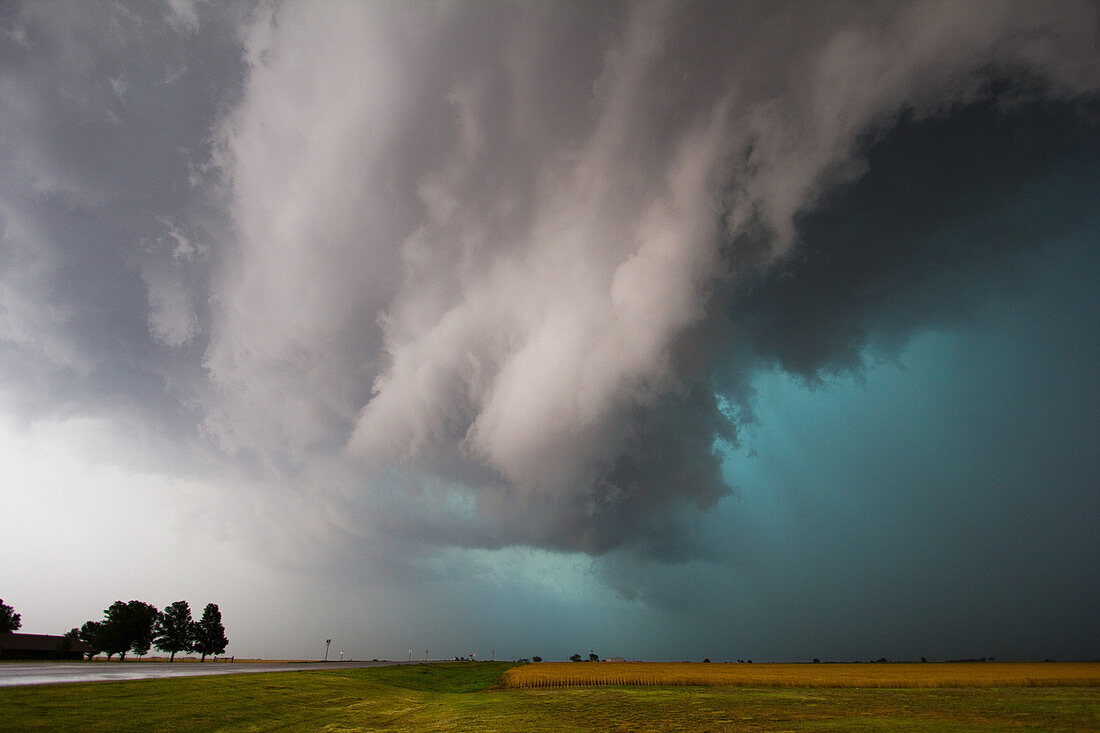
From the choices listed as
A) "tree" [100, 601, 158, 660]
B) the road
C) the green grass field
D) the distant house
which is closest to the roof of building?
the distant house

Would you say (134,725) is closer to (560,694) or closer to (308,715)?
(308,715)

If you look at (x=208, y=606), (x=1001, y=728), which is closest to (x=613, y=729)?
(x=1001, y=728)

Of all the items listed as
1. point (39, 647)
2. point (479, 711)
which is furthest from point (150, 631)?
point (479, 711)

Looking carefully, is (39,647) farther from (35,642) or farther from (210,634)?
(210,634)

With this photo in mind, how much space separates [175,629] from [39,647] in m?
26.9

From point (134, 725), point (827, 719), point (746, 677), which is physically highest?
point (134, 725)

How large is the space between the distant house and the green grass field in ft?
381

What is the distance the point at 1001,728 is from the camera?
28875mm

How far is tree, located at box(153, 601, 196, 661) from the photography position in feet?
408

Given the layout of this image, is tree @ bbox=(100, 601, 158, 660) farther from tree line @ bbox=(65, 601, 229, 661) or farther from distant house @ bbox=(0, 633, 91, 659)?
distant house @ bbox=(0, 633, 91, 659)

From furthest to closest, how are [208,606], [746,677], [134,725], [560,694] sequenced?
[208,606], [746,677], [560,694], [134,725]

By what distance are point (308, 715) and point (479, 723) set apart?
11997 millimetres

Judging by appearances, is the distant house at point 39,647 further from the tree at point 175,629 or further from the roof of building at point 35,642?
the tree at point 175,629

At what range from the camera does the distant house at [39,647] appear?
355 feet
